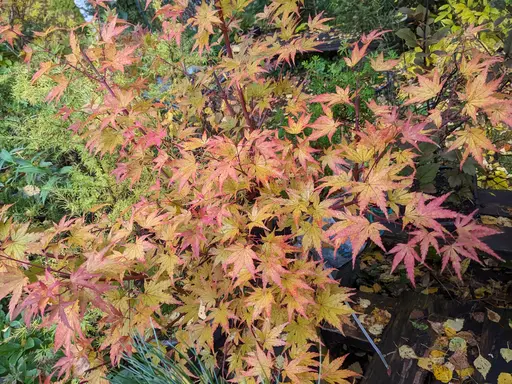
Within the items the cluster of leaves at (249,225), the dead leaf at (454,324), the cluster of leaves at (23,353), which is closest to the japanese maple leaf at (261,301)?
the cluster of leaves at (249,225)

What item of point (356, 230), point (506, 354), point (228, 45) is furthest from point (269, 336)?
point (228, 45)

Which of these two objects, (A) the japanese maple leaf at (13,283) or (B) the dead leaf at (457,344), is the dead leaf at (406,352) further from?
(A) the japanese maple leaf at (13,283)

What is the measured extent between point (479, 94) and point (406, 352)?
1091 millimetres

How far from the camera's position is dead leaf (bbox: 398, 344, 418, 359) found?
1.77 metres

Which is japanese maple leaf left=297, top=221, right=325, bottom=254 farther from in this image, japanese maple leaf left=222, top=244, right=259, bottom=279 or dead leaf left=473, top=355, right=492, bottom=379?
dead leaf left=473, top=355, right=492, bottom=379

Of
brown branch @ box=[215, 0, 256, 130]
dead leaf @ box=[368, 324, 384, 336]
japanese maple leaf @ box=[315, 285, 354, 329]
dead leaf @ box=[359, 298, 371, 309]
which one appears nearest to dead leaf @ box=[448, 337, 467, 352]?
dead leaf @ box=[368, 324, 384, 336]

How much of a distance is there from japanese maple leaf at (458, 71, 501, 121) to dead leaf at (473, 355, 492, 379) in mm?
1010

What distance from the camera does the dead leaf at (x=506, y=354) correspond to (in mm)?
1684

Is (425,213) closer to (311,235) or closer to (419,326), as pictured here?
(311,235)

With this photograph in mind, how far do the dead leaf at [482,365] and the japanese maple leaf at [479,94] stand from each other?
101cm

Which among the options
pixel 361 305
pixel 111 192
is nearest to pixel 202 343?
pixel 361 305

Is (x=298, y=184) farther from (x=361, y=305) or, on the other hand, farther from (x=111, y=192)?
(x=111, y=192)

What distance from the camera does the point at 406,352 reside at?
179 cm

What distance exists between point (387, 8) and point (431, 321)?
3.57 metres
